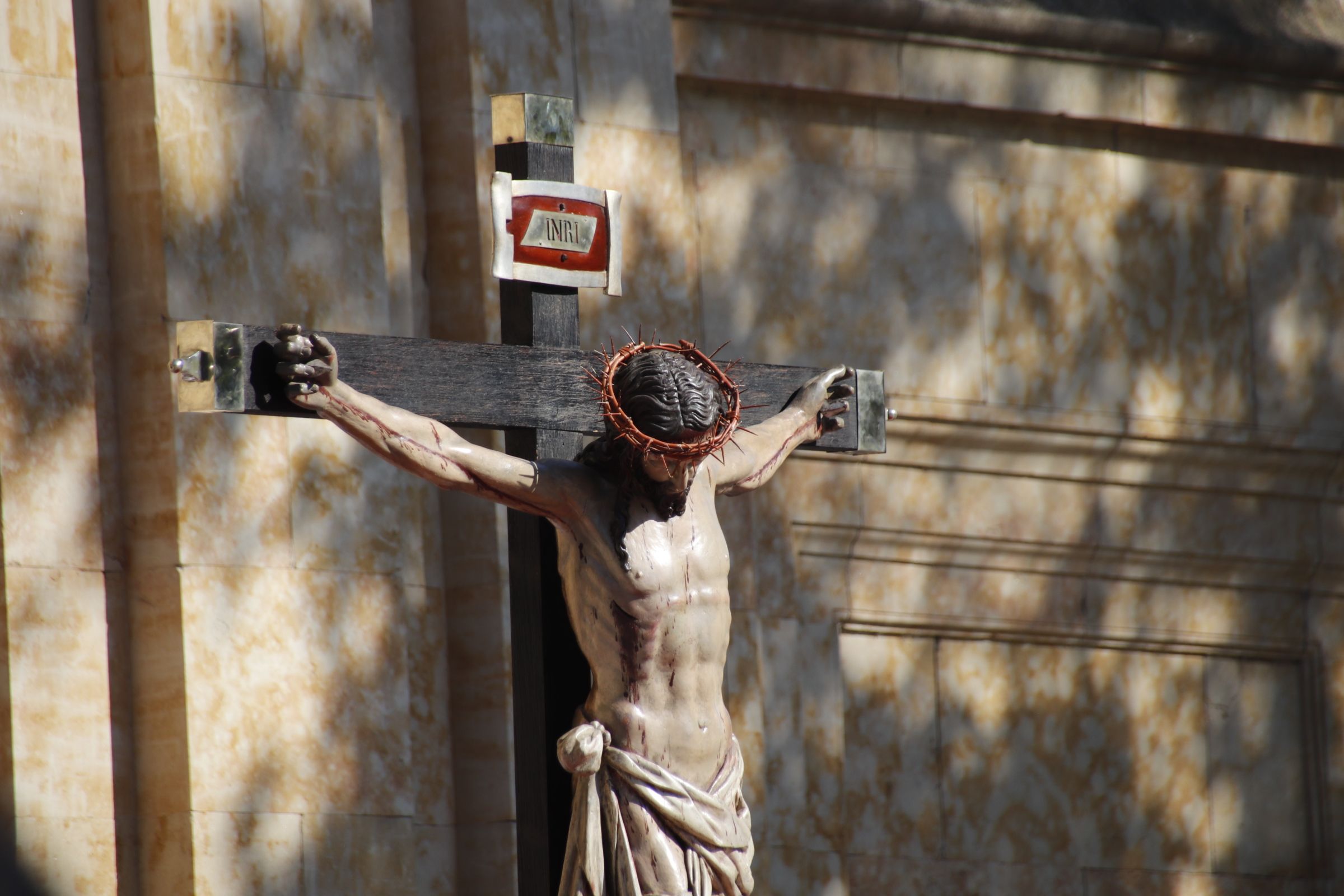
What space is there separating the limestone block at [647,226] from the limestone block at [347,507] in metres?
0.88

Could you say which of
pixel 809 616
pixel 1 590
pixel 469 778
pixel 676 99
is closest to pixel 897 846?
pixel 809 616

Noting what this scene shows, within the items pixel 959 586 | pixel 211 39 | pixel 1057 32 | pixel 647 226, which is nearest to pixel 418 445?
pixel 211 39

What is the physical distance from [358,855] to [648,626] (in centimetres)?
202

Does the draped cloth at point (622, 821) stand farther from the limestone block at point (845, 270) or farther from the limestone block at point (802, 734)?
the limestone block at point (845, 270)

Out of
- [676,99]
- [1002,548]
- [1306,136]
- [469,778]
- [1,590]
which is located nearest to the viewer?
[1,590]

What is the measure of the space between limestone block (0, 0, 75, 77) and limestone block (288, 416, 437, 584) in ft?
3.54

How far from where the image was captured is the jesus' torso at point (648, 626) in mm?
5008

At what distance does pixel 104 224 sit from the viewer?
6.79m

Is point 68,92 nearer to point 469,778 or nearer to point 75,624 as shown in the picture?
point 75,624

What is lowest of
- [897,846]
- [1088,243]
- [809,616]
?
Result: [897,846]

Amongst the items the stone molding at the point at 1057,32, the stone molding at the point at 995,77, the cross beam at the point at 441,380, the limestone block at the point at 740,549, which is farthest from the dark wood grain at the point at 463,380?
the stone molding at the point at 1057,32

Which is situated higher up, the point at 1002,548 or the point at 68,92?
the point at 68,92

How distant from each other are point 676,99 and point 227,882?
2.77m

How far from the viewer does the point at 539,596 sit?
5215 millimetres
